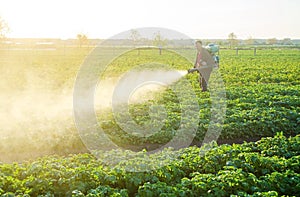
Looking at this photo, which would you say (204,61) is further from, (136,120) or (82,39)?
(82,39)

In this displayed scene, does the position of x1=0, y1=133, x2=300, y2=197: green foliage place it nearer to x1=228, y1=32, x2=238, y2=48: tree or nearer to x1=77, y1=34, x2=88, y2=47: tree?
x1=77, y1=34, x2=88, y2=47: tree

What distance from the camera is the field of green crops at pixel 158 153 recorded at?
570 cm

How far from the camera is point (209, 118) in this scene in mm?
10617

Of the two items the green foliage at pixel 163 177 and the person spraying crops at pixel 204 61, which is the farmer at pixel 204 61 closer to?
the person spraying crops at pixel 204 61

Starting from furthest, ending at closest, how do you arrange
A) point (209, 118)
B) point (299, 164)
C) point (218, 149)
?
point (209, 118) → point (218, 149) → point (299, 164)

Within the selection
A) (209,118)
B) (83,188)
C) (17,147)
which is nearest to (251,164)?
(83,188)

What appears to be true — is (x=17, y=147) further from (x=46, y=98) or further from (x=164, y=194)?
(x=46, y=98)

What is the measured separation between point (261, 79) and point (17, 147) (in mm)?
14912

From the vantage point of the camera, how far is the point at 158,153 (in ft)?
24.5

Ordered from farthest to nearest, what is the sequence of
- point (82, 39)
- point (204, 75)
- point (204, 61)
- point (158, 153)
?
point (82, 39), point (204, 75), point (204, 61), point (158, 153)

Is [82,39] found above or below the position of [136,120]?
above

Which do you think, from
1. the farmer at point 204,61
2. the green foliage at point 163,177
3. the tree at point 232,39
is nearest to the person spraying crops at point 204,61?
the farmer at point 204,61

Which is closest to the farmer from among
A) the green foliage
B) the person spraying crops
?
the person spraying crops

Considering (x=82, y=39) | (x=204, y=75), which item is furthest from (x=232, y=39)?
(x=204, y=75)
